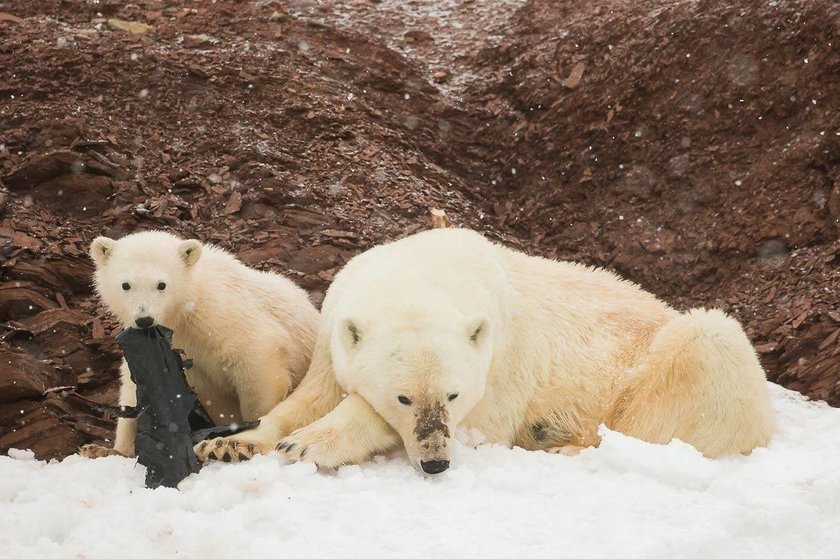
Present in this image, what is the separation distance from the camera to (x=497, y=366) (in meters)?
5.25

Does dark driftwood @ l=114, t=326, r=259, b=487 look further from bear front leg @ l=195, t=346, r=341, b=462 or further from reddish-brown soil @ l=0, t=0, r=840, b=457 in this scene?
reddish-brown soil @ l=0, t=0, r=840, b=457

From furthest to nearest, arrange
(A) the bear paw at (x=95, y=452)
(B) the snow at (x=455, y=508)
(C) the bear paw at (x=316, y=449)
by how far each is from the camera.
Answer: (A) the bear paw at (x=95, y=452)
(C) the bear paw at (x=316, y=449)
(B) the snow at (x=455, y=508)

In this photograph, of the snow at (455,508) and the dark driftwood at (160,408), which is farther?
the dark driftwood at (160,408)

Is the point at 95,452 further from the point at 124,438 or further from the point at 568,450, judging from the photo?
the point at 568,450

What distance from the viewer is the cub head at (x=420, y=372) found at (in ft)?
14.4

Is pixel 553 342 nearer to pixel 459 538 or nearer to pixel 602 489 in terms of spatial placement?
pixel 602 489

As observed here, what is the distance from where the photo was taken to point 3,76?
944cm

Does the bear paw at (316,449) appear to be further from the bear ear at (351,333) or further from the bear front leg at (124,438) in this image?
the bear front leg at (124,438)

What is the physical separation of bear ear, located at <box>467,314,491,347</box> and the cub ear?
73.3 inches

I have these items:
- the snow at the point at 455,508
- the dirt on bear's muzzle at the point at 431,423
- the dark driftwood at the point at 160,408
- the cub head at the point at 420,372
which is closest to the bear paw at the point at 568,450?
the snow at the point at 455,508

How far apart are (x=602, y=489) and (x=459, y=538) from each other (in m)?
0.89

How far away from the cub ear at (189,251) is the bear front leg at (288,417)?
97cm

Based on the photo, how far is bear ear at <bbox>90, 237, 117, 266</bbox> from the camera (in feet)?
17.6

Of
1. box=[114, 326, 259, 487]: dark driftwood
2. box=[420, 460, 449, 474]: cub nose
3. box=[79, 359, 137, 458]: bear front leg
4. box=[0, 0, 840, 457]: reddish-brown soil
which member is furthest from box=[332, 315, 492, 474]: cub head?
box=[0, 0, 840, 457]: reddish-brown soil
